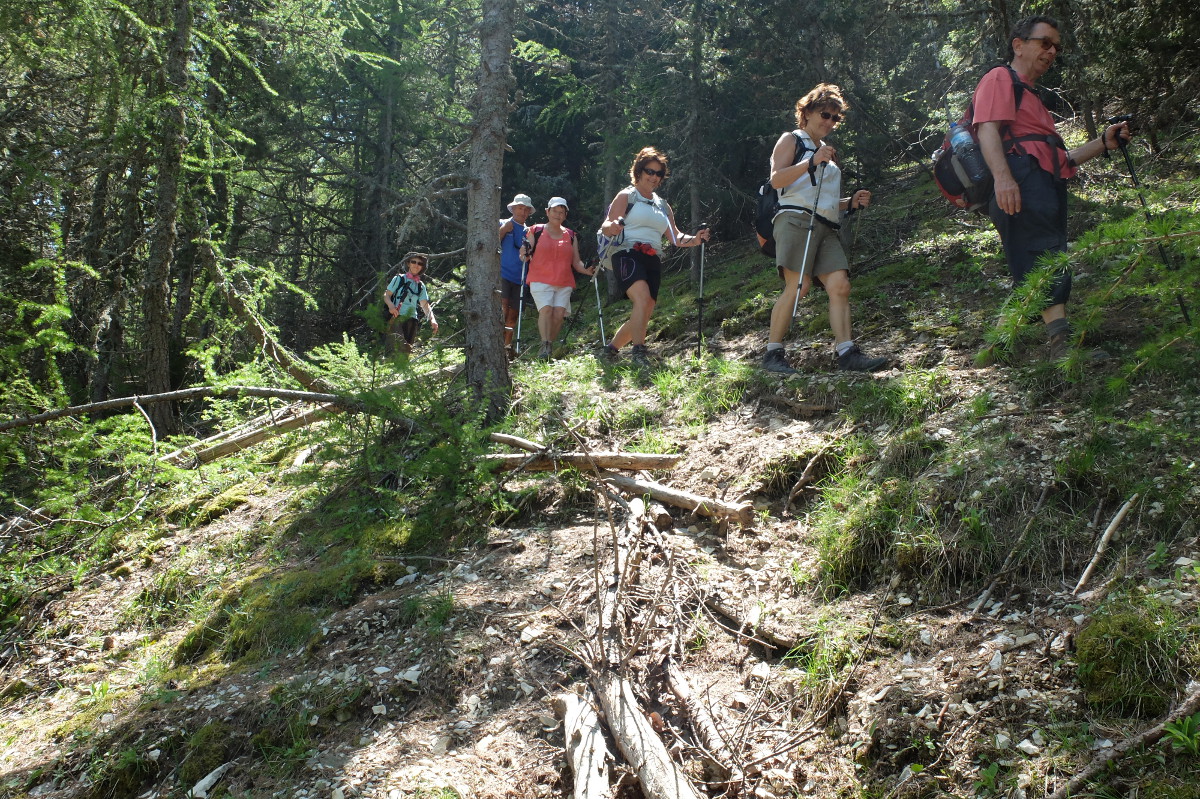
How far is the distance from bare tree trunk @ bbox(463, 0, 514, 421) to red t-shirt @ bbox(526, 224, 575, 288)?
1.78 metres

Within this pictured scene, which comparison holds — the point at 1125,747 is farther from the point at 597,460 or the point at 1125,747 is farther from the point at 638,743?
the point at 597,460

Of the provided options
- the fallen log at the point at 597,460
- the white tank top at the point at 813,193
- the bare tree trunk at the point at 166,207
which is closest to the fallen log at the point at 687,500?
the fallen log at the point at 597,460

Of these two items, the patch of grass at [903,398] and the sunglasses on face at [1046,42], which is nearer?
the sunglasses on face at [1046,42]

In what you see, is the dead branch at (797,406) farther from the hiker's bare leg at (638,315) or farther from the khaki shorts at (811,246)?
the hiker's bare leg at (638,315)

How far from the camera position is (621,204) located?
293 inches

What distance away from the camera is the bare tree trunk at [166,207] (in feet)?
24.4

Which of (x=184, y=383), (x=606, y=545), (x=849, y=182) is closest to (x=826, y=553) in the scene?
(x=606, y=545)

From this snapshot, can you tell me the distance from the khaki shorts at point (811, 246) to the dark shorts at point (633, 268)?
189 cm

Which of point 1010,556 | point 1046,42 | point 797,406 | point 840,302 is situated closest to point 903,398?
point 797,406

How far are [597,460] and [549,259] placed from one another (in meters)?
3.70

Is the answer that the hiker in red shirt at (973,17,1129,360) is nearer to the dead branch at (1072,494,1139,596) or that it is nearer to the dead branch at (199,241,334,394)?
the dead branch at (1072,494,1139,596)

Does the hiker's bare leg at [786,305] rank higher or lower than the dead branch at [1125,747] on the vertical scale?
higher

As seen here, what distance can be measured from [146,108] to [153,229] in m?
1.40

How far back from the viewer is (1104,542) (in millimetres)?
3174
